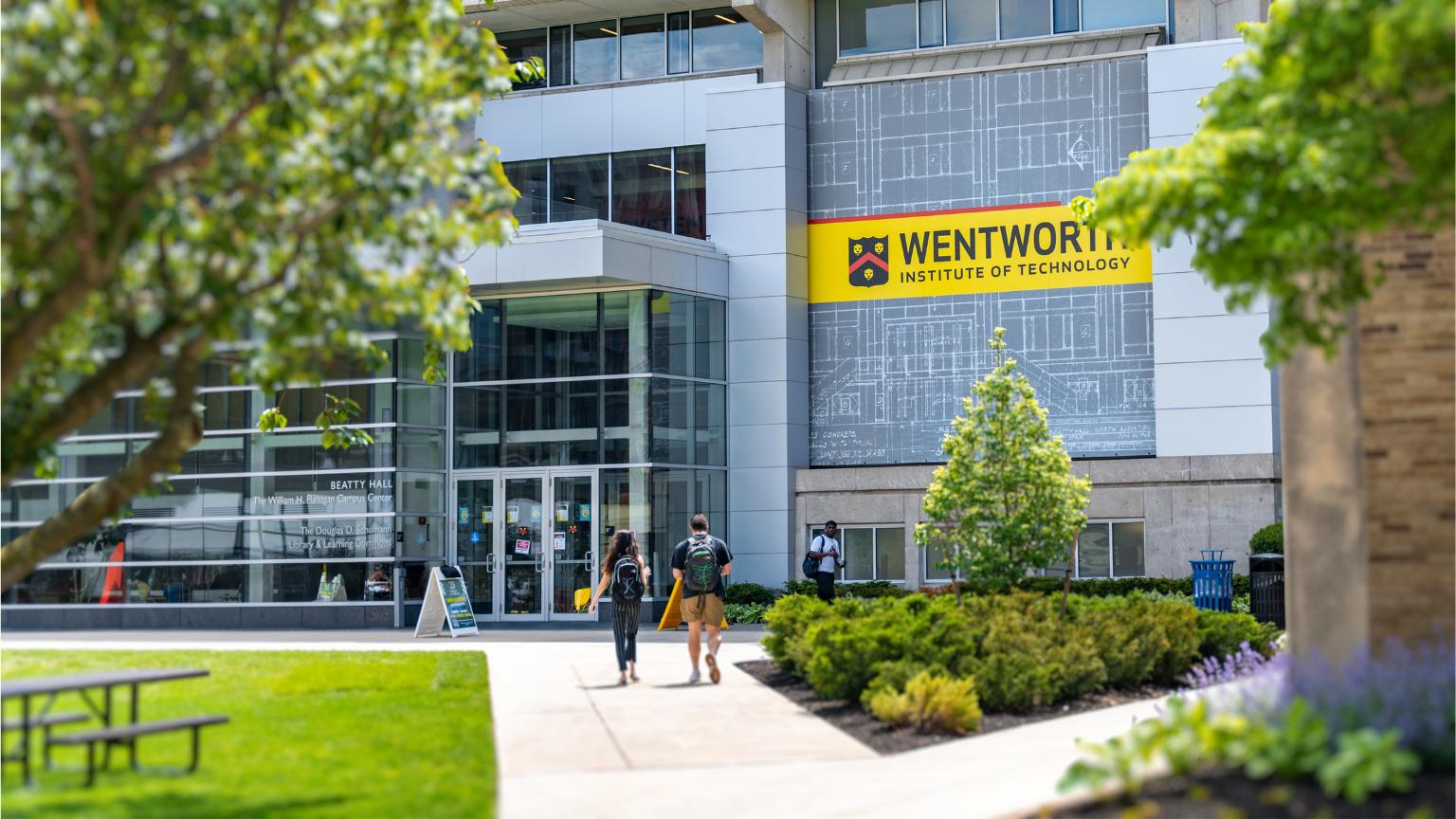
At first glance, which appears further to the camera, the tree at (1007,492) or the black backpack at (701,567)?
the tree at (1007,492)

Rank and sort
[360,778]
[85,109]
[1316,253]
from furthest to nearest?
[360,778] → [1316,253] → [85,109]

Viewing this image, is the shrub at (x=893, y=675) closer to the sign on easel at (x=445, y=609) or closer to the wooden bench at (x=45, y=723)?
the wooden bench at (x=45, y=723)

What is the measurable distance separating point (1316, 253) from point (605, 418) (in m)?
20.8

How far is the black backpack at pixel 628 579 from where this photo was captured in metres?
17.5

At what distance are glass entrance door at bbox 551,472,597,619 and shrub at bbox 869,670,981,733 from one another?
620 inches

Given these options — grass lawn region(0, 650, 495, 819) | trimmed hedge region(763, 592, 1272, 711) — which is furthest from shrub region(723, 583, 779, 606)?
grass lawn region(0, 650, 495, 819)

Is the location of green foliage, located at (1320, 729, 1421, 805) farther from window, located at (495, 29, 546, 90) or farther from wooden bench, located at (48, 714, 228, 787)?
window, located at (495, 29, 546, 90)

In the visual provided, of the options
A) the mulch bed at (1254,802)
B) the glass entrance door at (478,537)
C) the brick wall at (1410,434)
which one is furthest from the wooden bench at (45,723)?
the glass entrance door at (478,537)

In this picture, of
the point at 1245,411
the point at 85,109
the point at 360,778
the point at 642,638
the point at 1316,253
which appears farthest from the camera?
the point at 1245,411

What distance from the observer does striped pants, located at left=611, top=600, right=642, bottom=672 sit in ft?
56.9

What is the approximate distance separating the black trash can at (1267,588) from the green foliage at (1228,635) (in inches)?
171

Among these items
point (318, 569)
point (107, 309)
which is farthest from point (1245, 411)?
point (107, 309)

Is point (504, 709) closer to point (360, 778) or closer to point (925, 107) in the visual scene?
point (360, 778)

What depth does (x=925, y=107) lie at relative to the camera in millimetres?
30641
